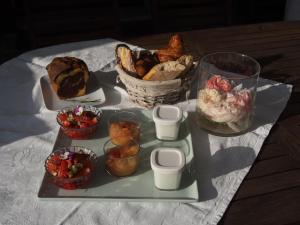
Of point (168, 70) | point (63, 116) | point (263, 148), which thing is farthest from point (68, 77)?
point (263, 148)

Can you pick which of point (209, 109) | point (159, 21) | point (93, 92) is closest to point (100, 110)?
point (93, 92)

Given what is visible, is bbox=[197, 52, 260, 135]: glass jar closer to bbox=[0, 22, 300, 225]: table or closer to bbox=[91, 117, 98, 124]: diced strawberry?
bbox=[0, 22, 300, 225]: table

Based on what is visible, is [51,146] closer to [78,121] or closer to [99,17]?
[78,121]

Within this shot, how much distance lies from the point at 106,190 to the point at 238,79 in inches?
15.4

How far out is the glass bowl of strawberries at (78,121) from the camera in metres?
0.95

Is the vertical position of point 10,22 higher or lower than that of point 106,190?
lower

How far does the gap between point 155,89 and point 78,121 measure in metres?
0.20

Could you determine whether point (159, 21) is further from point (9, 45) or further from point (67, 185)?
point (9, 45)

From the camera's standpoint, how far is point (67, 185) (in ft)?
2.62

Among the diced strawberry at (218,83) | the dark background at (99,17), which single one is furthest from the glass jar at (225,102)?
the dark background at (99,17)

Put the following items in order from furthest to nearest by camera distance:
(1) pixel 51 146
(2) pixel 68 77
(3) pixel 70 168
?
(2) pixel 68 77 < (1) pixel 51 146 < (3) pixel 70 168

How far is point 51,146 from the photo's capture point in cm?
94

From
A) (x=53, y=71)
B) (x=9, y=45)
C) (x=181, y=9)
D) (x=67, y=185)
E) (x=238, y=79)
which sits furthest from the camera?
(x=9, y=45)

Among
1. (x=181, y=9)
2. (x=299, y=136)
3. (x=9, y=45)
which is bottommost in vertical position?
(x=9, y=45)
